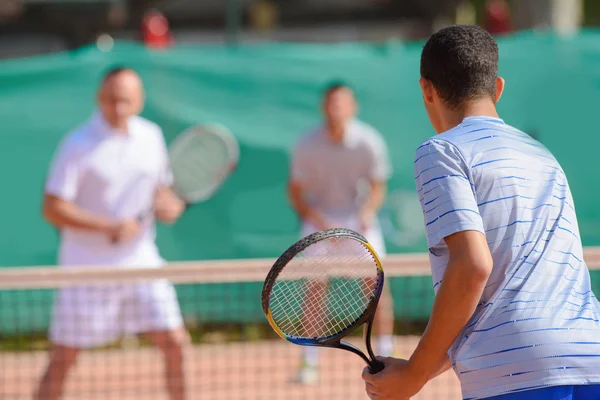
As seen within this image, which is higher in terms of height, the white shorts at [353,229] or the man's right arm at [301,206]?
the man's right arm at [301,206]

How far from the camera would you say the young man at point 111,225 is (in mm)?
4289

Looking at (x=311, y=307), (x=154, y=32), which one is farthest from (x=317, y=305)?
(x=154, y=32)

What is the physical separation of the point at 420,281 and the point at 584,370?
172 inches

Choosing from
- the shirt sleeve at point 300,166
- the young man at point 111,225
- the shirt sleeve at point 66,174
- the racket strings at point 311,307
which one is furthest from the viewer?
the shirt sleeve at point 300,166

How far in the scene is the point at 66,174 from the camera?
14.5ft

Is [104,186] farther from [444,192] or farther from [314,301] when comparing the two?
[444,192]

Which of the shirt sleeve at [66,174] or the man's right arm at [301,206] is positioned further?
the man's right arm at [301,206]

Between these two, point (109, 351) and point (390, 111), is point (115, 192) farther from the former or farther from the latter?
point (390, 111)

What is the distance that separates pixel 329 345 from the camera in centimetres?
225

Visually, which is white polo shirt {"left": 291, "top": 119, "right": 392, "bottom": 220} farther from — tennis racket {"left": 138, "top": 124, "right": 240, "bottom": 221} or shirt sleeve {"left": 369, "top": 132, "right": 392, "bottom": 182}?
tennis racket {"left": 138, "top": 124, "right": 240, "bottom": 221}

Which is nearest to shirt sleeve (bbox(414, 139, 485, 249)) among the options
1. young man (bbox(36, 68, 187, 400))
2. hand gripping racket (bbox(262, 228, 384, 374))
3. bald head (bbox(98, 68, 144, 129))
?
hand gripping racket (bbox(262, 228, 384, 374))

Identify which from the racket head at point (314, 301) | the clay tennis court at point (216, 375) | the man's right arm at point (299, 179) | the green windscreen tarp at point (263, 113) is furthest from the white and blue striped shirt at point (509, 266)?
the green windscreen tarp at point (263, 113)

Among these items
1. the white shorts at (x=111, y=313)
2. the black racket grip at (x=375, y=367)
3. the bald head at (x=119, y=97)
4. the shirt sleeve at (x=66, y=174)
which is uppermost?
the bald head at (x=119, y=97)

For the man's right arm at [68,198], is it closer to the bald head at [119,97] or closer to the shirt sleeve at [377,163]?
the bald head at [119,97]
